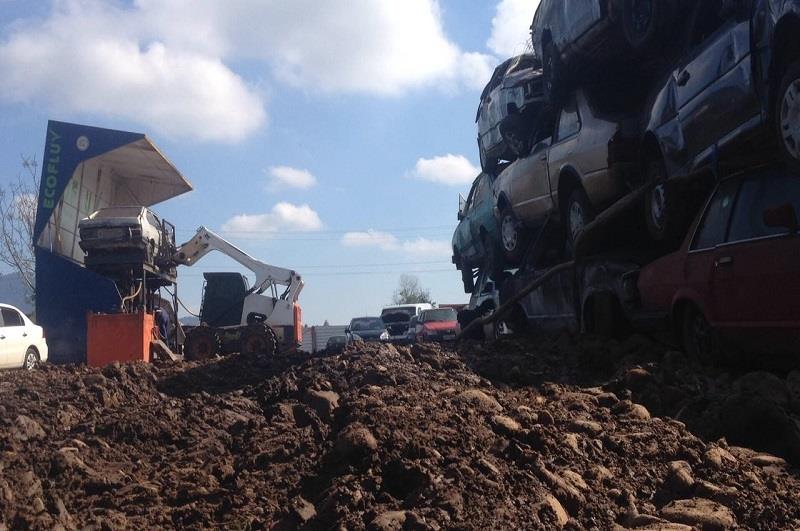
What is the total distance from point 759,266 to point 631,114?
3730mm

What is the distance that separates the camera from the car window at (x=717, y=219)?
635 centimetres

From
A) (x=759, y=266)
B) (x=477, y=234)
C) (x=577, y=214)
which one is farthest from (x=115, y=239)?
(x=759, y=266)

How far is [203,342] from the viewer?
685 inches

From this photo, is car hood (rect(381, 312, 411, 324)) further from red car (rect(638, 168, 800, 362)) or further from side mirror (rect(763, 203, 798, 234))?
side mirror (rect(763, 203, 798, 234))

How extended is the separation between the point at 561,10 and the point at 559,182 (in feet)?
6.90

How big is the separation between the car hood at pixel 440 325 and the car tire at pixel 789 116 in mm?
17120

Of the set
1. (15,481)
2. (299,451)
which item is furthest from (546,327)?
(15,481)

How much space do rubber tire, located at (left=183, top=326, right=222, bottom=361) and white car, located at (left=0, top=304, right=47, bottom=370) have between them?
277 centimetres

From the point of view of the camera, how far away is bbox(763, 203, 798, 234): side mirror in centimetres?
511

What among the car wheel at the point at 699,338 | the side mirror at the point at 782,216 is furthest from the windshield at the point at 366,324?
the side mirror at the point at 782,216

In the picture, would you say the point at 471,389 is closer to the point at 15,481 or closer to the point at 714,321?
the point at 714,321

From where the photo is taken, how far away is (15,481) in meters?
4.51

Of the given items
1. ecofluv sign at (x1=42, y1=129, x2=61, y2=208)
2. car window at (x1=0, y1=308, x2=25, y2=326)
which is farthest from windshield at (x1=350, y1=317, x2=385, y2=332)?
car window at (x1=0, y1=308, x2=25, y2=326)

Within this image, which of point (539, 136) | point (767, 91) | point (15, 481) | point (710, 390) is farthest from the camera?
point (539, 136)
